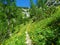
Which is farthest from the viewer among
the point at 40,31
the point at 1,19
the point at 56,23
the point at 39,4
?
the point at 39,4

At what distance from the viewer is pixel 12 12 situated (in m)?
40.3

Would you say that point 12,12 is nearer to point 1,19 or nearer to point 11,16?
point 11,16

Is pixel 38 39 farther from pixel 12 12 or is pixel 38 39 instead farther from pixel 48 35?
pixel 12 12

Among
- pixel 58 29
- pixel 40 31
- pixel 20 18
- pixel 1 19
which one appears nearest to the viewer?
pixel 58 29

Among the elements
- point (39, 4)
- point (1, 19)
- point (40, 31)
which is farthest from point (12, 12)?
point (40, 31)

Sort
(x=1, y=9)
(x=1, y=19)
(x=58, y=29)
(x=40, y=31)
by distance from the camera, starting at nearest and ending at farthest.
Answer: (x=58, y=29) < (x=40, y=31) < (x=1, y=19) < (x=1, y=9)

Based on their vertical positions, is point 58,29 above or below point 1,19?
above

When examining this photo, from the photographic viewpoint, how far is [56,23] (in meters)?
13.5

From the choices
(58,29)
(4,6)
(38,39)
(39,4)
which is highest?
(58,29)

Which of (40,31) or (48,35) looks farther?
(40,31)

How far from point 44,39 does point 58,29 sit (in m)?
1.11

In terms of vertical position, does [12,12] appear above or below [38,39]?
Answer: below

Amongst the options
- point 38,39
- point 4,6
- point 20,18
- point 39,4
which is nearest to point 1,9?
point 4,6

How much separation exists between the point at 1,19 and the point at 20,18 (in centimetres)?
751
